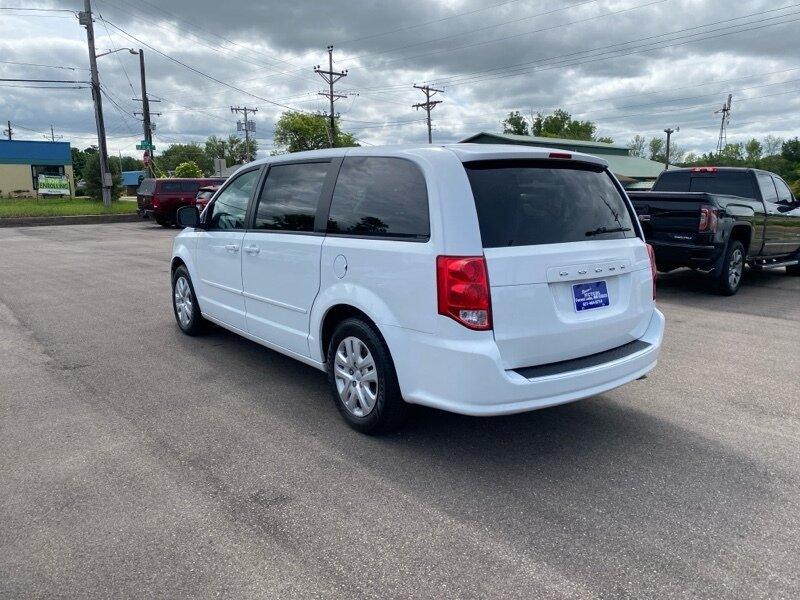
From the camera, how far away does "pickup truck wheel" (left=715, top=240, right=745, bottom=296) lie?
8.73 m

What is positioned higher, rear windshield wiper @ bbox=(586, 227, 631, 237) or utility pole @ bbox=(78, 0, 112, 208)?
utility pole @ bbox=(78, 0, 112, 208)

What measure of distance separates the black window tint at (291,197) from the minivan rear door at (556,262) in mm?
1340

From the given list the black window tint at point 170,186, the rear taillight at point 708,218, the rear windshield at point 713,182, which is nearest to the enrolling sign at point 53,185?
the black window tint at point 170,186

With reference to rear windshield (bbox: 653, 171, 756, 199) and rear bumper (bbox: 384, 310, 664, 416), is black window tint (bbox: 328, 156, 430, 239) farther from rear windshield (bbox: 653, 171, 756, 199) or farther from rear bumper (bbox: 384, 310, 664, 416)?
rear windshield (bbox: 653, 171, 756, 199)

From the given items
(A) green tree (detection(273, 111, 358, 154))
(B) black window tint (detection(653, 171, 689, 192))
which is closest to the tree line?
(A) green tree (detection(273, 111, 358, 154))

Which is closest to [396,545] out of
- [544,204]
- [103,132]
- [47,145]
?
[544,204]

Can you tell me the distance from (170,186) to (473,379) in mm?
23347

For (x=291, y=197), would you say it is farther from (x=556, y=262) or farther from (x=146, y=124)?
(x=146, y=124)

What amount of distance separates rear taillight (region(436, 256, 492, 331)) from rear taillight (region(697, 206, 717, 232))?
6352 mm

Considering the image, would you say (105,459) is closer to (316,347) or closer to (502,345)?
(316,347)

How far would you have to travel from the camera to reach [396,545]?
279 centimetres

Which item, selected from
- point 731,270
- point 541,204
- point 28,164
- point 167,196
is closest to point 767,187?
point 731,270

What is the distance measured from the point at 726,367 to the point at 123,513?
485 cm

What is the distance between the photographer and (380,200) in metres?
3.86
